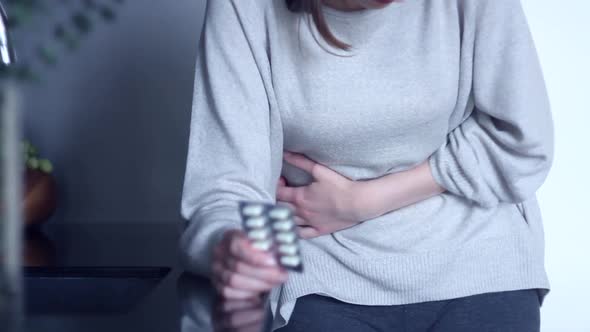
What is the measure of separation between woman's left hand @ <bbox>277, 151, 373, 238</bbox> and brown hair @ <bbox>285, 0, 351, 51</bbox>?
0.18 metres

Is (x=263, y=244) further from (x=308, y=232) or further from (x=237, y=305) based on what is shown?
(x=308, y=232)

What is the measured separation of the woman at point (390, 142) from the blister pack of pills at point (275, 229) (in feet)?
1.15

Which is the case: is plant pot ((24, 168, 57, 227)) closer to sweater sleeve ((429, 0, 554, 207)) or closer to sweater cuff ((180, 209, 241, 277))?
sweater cuff ((180, 209, 241, 277))

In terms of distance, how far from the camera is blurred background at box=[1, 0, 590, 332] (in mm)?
1520

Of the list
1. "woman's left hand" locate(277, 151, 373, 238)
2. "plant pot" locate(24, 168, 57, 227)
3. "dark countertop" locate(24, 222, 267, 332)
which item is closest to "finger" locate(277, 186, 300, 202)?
"woman's left hand" locate(277, 151, 373, 238)

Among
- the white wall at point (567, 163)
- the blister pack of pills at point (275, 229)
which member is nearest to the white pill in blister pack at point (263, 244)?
the blister pack of pills at point (275, 229)

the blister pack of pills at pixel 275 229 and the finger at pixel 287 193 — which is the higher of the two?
the blister pack of pills at pixel 275 229

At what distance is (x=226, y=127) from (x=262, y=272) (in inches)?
12.9

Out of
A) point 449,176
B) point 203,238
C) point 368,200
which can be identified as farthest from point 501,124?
point 203,238

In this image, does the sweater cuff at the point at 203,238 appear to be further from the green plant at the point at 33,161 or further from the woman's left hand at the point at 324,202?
→ the green plant at the point at 33,161

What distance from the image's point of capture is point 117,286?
1079 mm

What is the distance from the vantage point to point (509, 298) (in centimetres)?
107

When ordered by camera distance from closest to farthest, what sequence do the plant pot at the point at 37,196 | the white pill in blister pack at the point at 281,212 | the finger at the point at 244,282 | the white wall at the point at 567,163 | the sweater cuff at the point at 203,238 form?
the white pill in blister pack at the point at 281,212 → the finger at the point at 244,282 → the sweater cuff at the point at 203,238 → the plant pot at the point at 37,196 → the white wall at the point at 567,163

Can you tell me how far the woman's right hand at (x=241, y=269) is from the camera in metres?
0.71
